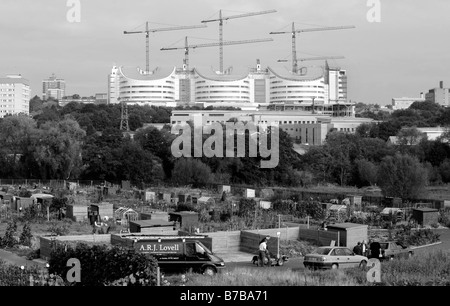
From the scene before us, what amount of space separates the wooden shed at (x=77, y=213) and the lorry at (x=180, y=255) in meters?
9.32

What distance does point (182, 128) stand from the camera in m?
52.3

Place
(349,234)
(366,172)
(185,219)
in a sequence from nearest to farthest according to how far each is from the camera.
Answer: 1. (349,234)
2. (185,219)
3. (366,172)

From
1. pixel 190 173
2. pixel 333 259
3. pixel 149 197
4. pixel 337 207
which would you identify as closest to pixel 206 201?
pixel 149 197

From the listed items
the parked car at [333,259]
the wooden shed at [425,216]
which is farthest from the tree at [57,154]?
the parked car at [333,259]

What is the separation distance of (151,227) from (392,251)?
5441 mm

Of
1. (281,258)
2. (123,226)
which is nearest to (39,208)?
(123,226)

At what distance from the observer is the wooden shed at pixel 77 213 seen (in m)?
21.2

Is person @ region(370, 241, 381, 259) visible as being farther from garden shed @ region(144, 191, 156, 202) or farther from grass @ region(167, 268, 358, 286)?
garden shed @ region(144, 191, 156, 202)

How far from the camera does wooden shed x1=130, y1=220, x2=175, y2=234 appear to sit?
53.4 ft

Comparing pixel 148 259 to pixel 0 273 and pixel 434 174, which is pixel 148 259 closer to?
pixel 0 273

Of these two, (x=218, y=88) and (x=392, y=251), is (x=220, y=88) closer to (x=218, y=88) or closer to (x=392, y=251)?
(x=218, y=88)

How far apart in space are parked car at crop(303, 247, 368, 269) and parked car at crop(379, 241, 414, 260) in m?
1.15

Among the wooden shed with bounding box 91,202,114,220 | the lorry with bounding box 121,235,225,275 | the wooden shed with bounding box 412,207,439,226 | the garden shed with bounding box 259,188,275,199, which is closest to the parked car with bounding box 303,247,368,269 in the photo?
the lorry with bounding box 121,235,225,275

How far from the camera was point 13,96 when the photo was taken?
415 ft
